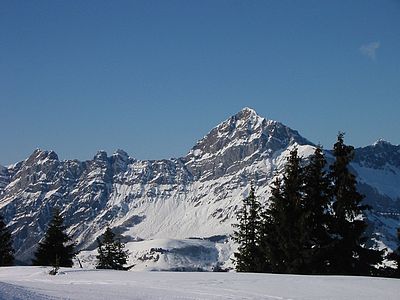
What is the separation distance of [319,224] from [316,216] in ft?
1.57

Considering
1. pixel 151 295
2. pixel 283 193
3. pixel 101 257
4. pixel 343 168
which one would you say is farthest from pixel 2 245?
pixel 151 295

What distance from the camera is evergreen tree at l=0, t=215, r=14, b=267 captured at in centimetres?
4747

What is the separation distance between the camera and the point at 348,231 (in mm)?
31328

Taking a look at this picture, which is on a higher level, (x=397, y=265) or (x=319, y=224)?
(x=319, y=224)

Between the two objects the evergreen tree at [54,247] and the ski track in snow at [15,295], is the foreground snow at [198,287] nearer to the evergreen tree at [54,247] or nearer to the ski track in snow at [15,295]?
the ski track in snow at [15,295]

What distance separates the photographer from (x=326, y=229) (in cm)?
3142

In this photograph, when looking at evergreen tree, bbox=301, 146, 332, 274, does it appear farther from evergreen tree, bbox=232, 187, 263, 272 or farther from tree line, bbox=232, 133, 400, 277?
evergreen tree, bbox=232, 187, 263, 272

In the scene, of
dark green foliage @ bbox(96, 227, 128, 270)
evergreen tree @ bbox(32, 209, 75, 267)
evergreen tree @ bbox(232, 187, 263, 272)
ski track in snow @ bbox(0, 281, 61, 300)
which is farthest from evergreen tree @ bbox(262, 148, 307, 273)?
dark green foliage @ bbox(96, 227, 128, 270)

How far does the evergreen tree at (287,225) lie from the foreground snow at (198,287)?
30.3ft

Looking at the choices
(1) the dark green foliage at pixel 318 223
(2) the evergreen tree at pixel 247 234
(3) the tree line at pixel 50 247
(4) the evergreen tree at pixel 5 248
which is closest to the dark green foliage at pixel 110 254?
(3) the tree line at pixel 50 247

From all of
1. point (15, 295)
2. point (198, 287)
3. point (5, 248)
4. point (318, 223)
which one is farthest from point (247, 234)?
point (15, 295)

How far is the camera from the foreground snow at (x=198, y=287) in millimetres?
14297

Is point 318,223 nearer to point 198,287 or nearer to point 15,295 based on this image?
point 198,287

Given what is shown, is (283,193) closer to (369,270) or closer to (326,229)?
(326,229)
